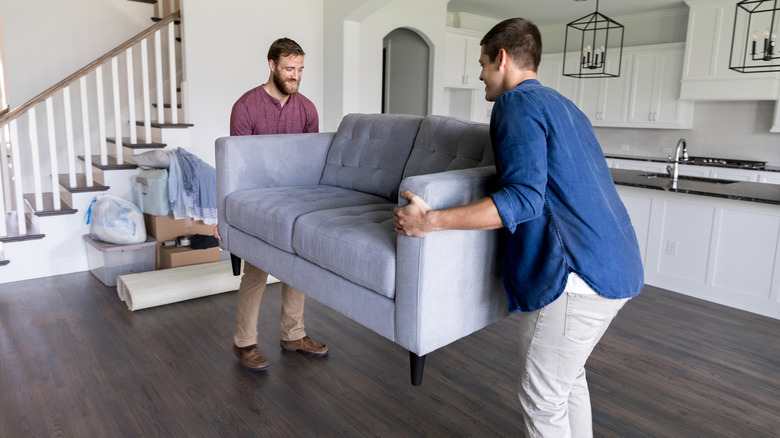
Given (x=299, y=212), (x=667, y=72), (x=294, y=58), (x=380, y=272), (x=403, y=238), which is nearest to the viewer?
(x=403, y=238)

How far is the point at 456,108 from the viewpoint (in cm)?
803

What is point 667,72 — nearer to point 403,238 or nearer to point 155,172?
point 155,172

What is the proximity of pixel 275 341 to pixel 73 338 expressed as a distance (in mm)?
1108

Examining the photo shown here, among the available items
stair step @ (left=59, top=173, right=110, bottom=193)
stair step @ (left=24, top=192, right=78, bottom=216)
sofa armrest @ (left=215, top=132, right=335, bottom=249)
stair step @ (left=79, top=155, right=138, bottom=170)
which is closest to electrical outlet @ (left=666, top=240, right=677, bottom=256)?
sofa armrest @ (left=215, top=132, right=335, bottom=249)

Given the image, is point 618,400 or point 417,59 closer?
point 618,400

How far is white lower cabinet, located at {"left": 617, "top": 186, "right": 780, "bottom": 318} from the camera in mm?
3533

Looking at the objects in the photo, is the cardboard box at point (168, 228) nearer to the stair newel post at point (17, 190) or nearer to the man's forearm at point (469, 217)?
the stair newel post at point (17, 190)

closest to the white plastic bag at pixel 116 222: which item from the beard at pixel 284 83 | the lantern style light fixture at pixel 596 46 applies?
the beard at pixel 284 83

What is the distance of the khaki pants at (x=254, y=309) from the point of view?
2691 millimetres

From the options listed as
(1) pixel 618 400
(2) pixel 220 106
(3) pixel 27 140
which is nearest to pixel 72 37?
(3) pixel 27 140

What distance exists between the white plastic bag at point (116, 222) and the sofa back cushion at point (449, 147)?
2.53 metres

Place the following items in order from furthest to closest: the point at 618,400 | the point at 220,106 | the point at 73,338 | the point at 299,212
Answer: the point at 220,106 < the point at 73,338 < the point at 618,400 < the point at 299,212

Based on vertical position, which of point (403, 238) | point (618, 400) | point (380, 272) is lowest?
point (618, 400)

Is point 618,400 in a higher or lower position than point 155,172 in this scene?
lower
